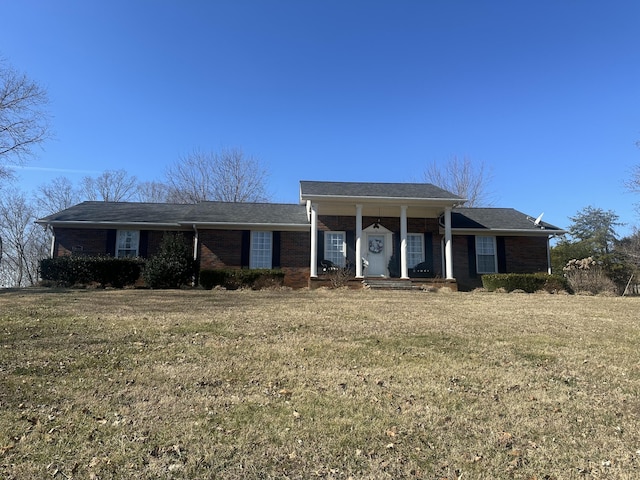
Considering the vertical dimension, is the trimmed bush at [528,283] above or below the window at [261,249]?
below

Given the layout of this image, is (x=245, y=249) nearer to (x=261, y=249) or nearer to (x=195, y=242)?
(x=261, y=249)

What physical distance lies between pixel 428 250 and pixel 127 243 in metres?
13.4

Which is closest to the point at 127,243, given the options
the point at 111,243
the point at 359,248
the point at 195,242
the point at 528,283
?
the point at 111,243

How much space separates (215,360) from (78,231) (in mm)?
16185

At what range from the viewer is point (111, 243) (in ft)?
60.3

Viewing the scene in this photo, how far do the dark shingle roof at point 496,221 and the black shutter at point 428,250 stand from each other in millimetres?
1208

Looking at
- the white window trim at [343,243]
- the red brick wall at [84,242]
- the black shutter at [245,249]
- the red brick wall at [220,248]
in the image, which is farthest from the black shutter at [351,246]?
the red brick wall at [84,242]

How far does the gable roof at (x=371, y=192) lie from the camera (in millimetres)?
16812

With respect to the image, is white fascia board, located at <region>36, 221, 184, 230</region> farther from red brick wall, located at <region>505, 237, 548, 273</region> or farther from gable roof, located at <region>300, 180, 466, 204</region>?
red brick wall, located at <region>505, 237, 548, 273</region>

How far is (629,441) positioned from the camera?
10.7 ft

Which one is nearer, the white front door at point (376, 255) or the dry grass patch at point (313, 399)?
the dry grass patch at point (313, 399)

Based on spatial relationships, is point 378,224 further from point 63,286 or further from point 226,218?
point 63,286

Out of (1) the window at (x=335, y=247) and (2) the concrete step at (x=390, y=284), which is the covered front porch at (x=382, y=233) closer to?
(1) the window at (x=335, y=247)

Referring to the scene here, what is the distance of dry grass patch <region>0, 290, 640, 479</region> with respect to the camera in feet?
9.66
